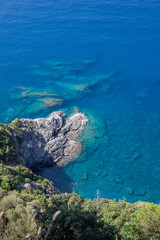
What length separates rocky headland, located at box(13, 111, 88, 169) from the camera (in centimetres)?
3744

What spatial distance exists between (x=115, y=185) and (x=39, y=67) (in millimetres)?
42464

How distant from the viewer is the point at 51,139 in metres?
43.4

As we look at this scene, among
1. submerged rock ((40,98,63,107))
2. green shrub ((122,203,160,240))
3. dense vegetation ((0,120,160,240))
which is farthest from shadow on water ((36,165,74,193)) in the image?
green shrub ((122,203,160,240))

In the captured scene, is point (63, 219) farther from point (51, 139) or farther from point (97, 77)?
point (97, 77)

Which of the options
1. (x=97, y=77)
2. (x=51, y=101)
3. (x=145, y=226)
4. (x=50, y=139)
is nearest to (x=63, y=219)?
(x=145, y=226)

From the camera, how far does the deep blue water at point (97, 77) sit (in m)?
39.3

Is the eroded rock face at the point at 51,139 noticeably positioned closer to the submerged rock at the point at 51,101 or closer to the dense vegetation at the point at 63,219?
the submerged rock at the point at 51,101

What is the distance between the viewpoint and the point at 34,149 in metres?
38.9

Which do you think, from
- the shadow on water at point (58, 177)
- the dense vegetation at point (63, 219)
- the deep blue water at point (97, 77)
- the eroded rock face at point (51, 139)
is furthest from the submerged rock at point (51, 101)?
the dense vegetation at point (63, 219)

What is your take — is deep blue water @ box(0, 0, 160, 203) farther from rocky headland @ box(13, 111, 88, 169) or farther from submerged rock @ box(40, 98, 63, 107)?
rocky headland @ box(13, 111, 88, 169)

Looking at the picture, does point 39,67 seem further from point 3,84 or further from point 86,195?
point 86,195

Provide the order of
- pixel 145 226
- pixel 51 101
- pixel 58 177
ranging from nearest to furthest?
pixel 145 226, pixel 58 177, pixel 51 101

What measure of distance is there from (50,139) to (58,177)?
863 centimetres

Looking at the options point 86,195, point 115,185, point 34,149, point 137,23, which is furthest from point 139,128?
point 137,23
